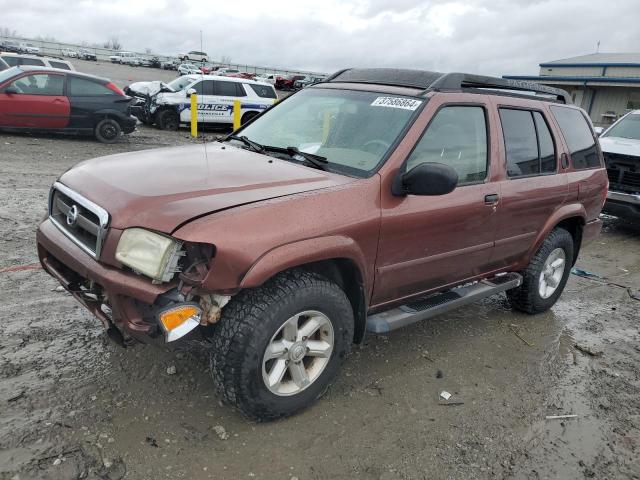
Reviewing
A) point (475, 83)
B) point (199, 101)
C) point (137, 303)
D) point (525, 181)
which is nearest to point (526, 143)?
point (525, 181)

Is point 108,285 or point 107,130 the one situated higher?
point 108,285

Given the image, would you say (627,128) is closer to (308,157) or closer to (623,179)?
(623,179)

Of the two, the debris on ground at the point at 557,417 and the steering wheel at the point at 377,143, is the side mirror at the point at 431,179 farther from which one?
the debris on ground at the point at 557,417

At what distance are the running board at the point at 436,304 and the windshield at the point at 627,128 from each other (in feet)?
21.4

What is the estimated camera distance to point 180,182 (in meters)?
2.85

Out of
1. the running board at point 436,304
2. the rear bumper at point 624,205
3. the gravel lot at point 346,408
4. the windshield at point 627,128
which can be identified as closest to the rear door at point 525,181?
the running board at point 436,304

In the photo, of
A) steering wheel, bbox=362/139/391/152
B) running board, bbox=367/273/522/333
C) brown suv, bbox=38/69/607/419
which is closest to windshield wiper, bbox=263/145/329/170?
brown suv, bbox=38/69/607/419

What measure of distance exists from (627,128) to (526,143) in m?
6.66

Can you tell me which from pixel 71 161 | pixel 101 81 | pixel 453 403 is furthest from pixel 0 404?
pixel 101 81

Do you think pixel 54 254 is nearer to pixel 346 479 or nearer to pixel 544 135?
pixel 346 479

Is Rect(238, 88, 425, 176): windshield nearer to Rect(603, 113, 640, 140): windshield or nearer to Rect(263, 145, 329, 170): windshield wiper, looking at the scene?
Rect(263, 145, 329, 170): windshield wiper

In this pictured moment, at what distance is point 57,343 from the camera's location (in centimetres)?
353

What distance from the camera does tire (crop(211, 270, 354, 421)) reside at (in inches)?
104

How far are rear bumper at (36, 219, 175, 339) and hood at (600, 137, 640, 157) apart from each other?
8.11 m
